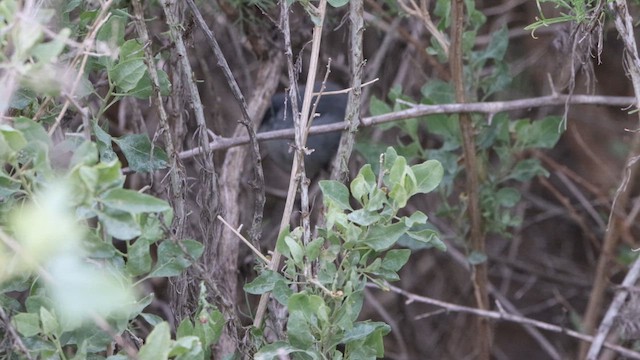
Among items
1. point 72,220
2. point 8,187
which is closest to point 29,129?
point 8,187

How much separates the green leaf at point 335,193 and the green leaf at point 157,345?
327mm

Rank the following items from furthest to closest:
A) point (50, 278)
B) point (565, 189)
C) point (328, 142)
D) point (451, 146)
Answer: point (565, 189)
point (328, 142)
point (451, 146)
point (50, 278)

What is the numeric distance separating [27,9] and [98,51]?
0.25 metres

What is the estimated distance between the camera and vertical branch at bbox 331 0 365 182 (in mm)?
1437

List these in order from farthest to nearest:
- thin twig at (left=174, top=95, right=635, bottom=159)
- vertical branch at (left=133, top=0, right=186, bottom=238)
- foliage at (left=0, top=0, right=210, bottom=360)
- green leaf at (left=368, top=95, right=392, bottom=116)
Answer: green leaf at (left=368, top=95, right=392, bottom=116)
thin twig at (left=174, top=95, right=635, bottom=159)
vertical branch at (left=133, top=0, right=186, bottom=238)
foliage at (left=0, top=0, right=210, bottom=360)

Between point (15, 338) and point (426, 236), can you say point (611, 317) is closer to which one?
point (426, 236)

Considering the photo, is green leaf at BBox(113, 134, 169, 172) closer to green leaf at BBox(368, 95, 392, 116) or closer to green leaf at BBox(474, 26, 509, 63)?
green leaf at BBox(368, 95, 392, 116)

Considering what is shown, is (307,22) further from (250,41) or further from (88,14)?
(88,14)

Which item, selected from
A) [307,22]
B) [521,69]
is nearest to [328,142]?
[307,22]

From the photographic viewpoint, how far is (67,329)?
3.57 ft

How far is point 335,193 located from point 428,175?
5.5 inches

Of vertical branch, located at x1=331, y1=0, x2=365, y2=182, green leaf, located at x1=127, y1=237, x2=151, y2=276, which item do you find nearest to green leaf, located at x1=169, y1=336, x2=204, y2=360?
green leaf, located at x1=127, y1=237, x2=151, y2=276

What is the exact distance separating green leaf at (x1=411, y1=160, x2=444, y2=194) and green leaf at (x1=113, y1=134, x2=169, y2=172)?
45 cm

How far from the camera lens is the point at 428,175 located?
1.19 meters
